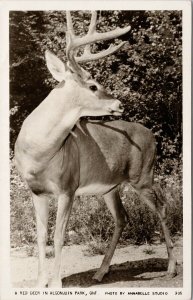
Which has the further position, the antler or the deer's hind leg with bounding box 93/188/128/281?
the deer's hind leg with bounding box 93/188/128/281

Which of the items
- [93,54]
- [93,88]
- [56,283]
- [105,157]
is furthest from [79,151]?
[56,283]

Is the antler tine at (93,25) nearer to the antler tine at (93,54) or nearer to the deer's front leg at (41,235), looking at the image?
the antler tine at (93,54)

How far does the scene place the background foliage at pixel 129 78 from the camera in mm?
2145

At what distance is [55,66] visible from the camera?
2.08m

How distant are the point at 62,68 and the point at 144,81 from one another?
296mm

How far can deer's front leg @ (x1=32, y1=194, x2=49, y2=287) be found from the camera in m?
2.11

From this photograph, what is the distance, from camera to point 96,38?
2055mm

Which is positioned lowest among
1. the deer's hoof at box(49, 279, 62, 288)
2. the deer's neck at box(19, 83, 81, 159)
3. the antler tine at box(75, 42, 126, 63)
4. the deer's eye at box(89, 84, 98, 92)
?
the deer's hoof at box(49, 279, 62, 288)

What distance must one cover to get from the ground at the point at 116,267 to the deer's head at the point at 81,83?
1.51ft

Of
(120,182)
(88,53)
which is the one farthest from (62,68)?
(120,182)

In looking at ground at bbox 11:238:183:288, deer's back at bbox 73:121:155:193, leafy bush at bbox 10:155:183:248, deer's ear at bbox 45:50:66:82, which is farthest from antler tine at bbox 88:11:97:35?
ground at bbox 11:238:183:288

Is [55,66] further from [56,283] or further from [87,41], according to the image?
[56,283]

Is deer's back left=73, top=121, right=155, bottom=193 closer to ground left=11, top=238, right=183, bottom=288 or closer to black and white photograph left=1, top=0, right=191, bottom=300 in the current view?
black and white photograph left=1, top=0, right=191, bottom=300

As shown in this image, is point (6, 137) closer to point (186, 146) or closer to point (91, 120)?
point (91, 120)
